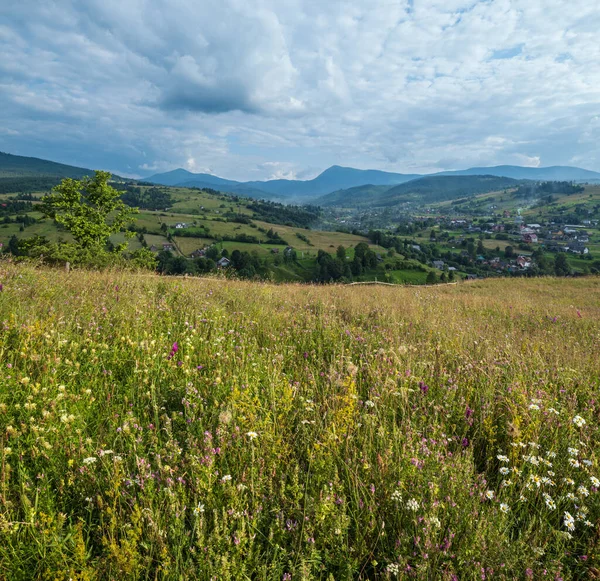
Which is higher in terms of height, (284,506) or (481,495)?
(481,495)

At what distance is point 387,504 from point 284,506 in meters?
0.79

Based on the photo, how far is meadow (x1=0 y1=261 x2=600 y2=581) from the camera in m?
2.03

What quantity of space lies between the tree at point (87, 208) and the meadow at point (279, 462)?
2544cm

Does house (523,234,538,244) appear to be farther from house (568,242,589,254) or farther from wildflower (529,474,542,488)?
wildflower (529,474,542,488)

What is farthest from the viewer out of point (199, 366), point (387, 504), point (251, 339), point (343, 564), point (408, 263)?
point (408, 263)

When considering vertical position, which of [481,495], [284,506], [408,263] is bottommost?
[408,263]

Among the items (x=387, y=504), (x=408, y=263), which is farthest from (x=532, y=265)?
(x=387, y=504)

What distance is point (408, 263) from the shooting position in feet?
309

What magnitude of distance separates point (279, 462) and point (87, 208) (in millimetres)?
31323

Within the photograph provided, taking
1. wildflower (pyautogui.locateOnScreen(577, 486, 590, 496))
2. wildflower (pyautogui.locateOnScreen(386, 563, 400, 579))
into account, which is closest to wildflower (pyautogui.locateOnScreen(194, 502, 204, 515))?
wildflower (pyautogui.locateOnScreen(386, 563, 400, 579))

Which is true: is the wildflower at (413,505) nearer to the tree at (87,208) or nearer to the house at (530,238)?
the tree at (87,208)

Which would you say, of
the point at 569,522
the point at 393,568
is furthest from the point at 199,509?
the point at 569,522

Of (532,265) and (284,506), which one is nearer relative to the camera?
(284,506)

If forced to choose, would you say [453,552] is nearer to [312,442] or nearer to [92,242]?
[312,442]
